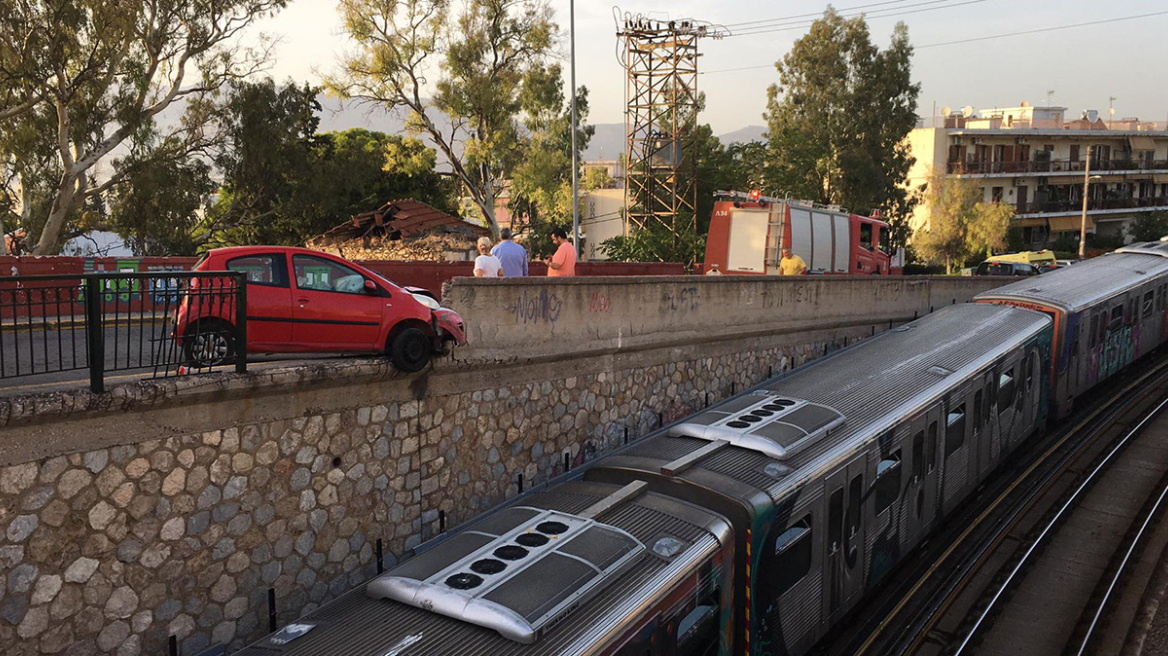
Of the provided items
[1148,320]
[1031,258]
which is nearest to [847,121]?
[1031,258]

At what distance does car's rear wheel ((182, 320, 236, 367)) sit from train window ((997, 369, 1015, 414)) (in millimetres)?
11335

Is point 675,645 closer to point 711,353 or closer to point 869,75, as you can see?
point 711,353

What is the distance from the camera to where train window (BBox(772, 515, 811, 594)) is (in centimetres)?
782

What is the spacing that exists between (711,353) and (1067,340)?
7718 millimetres

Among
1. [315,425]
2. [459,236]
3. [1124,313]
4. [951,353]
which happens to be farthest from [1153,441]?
[459,236]

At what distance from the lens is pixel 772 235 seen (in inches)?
829

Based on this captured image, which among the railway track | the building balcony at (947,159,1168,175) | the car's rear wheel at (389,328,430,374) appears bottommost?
the railway track

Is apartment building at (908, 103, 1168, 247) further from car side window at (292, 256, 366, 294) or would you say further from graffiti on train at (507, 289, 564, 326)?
car side window at (292, 256, 366, 294)

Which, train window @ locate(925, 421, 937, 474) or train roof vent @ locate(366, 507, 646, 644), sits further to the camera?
train window @ locate(925, 421, 937, 474)

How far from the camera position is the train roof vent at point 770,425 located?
28.6ft

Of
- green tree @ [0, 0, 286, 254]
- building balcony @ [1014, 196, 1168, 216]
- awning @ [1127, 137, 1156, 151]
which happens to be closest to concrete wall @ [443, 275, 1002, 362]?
green tree @ [0, 0, 286, 254]

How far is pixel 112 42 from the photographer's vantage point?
25328 mm

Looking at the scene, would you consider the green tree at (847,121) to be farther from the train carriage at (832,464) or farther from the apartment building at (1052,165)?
the train carriage at (832,464)

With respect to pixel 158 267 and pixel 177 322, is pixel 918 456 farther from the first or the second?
pixel 158 267
